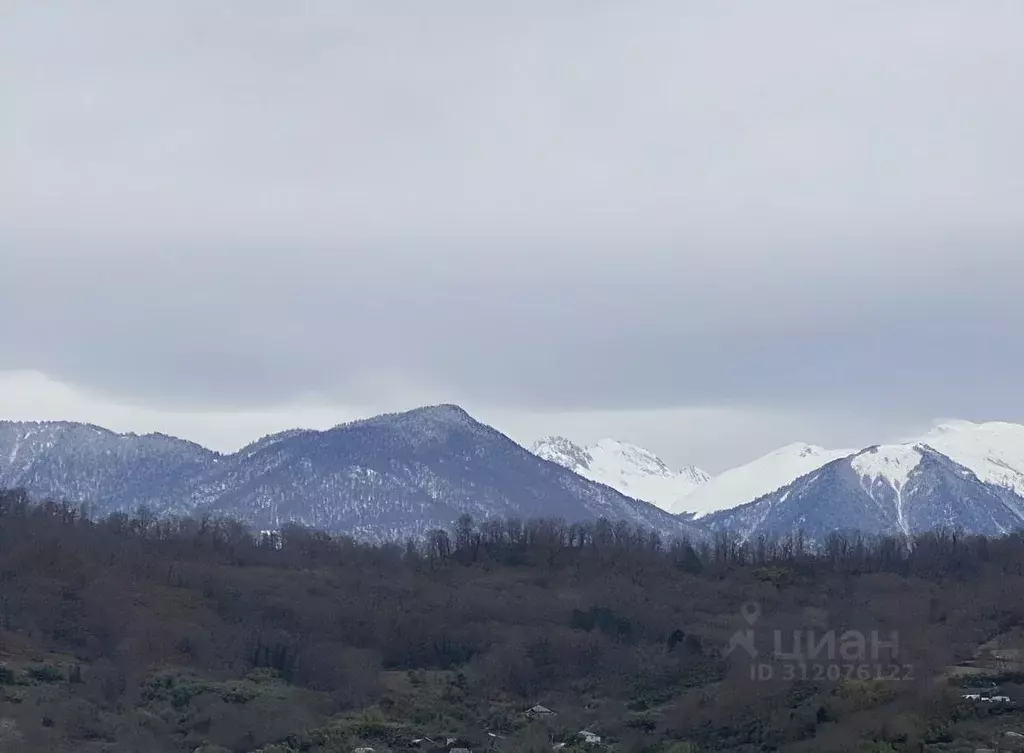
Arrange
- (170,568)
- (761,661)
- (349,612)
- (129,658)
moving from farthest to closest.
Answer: (170,568) → (349,612) → (129,658) → (761,661)

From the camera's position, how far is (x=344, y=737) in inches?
2063

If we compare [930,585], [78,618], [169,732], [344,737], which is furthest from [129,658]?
[930,585]

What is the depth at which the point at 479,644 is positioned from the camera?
82.2 meters

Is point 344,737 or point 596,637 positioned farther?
point 596,637

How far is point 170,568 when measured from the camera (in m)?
96.1

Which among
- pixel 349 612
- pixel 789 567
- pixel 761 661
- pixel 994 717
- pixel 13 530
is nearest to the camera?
pixel 994 717

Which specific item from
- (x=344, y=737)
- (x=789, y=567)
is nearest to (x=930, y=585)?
(x=789, y=567)

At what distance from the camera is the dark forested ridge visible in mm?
51531

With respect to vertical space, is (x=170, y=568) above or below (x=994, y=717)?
above

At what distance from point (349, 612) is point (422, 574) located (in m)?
19.9

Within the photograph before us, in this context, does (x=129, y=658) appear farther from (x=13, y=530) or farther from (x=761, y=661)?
(x=13, y=530)

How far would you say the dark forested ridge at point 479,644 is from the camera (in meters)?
51.5

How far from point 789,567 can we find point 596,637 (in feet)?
113

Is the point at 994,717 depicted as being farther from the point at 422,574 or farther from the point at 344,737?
the point at 422,574
